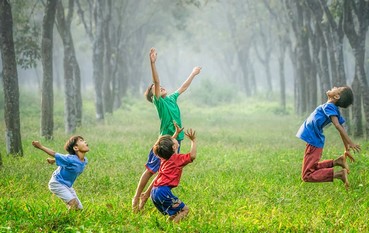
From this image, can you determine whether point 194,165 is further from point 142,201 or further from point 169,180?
point 169,180

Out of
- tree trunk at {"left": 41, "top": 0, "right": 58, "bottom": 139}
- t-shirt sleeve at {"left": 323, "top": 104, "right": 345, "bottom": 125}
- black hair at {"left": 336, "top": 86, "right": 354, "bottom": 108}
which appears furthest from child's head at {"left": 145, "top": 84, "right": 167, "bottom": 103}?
tree trunk at {"left": 41, "top": 0, "right": 58, "bottom": 139}

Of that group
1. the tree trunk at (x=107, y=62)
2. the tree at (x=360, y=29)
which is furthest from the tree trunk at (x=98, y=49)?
the tree at (x=360, y=29)

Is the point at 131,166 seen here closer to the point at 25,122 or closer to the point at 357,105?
the point at 357,105

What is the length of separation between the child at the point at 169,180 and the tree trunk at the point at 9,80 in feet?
20.2

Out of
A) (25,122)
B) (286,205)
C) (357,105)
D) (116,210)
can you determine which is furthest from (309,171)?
(25,122)

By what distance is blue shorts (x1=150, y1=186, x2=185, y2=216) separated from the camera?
231 inches

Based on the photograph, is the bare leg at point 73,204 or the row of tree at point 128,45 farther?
the row of tree at point 128,45

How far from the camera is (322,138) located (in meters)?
7.92

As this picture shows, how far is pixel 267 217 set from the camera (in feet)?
20.8

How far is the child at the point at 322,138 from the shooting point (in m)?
7.68

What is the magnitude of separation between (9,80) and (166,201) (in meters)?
6.77

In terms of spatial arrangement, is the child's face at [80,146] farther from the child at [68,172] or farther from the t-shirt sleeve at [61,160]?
the t-shirt sleeve at [61,160]

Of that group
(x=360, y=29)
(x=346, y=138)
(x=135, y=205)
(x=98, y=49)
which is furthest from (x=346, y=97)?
(x=98, y=49)

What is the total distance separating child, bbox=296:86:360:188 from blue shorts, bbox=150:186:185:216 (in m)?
2.86
